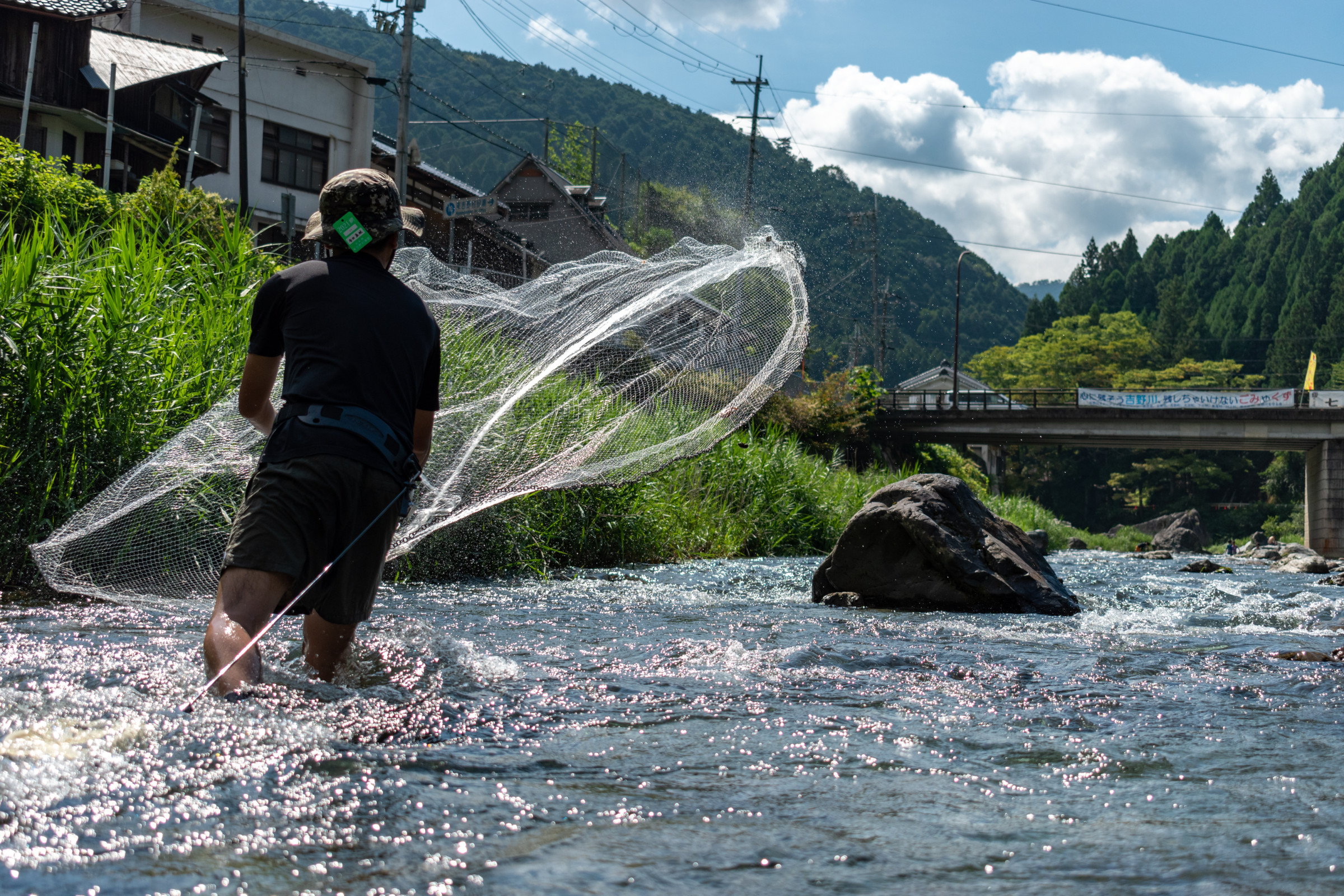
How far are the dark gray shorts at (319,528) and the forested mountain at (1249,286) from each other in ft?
292

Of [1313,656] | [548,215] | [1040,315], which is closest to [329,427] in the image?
[1313,656]

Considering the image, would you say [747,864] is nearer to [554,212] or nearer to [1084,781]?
[1084,781]

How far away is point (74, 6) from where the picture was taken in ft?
86.0

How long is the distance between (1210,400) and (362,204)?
4296 centimetres

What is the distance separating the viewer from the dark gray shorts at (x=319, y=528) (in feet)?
10.8

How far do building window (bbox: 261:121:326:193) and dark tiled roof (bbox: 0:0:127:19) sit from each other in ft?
20.5

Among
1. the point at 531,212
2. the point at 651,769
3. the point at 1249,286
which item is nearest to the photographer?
the point at 651,769

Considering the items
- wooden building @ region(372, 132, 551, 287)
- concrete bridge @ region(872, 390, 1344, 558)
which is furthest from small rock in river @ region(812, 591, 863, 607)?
concrete bridge @ region(872, 390, 1344, 558)

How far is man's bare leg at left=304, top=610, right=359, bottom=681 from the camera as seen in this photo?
12.1ft

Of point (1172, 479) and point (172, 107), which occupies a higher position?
point (172, 107)

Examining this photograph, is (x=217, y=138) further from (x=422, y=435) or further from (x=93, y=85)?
(x=422, y=435)

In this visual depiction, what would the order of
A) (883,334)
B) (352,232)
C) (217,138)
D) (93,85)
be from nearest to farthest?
(352,232) < (93,85) < (217,138) < (883,334)

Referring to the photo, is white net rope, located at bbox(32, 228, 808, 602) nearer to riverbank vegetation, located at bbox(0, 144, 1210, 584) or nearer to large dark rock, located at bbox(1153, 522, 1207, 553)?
riverbank vegetation, located at bbox(0, 144, 1210, 584)

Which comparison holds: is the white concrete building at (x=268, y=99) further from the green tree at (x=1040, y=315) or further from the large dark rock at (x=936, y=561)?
the green tree at (x=1040, y=315)
